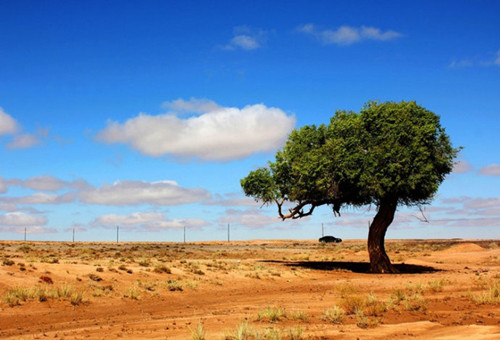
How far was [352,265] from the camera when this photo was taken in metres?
42.2

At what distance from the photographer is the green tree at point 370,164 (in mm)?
32562

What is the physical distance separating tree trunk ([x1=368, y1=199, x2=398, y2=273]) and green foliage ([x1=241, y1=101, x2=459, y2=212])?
92 centimetres

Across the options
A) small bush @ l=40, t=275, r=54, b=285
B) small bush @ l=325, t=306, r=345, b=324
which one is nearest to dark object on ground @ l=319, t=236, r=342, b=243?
small bush @ l=40, t=275, r=54, b=285

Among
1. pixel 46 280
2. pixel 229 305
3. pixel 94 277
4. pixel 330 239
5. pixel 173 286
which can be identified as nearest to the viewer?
pixel 229 305

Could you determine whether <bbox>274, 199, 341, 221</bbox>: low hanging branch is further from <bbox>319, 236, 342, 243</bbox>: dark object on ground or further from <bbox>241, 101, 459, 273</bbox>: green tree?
<bbox>319, 236, 342, 243</bbox>: dark object on ground

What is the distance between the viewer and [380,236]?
35.8m

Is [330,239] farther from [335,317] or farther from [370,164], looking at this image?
[335,317]

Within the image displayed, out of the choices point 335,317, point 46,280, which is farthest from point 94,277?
point 335,317

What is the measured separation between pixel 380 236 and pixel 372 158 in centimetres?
658

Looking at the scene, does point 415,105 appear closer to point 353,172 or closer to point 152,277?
point 353,172

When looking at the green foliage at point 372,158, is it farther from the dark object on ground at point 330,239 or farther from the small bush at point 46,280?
the dark object on ground at point 330,239

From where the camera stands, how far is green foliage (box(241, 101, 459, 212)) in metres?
32.5

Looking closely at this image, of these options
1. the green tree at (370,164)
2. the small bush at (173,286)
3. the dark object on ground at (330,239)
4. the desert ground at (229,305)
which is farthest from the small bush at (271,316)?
the dark object on ground at (330,239)

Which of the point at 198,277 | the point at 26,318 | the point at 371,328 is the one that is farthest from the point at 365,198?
the point at 26,318
